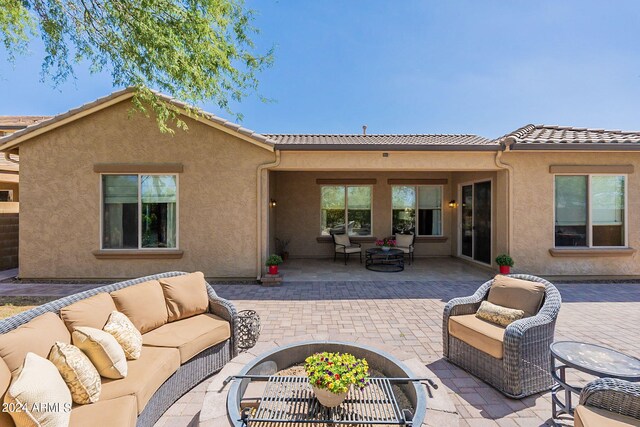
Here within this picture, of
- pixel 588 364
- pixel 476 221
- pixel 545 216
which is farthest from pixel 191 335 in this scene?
pixel 476 221

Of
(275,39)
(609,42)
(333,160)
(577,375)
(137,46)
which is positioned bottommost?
(577,375)

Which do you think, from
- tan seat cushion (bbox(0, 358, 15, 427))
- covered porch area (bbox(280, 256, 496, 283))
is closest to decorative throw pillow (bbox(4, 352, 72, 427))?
tan seat cushion (bbox(0, 358, 15, 427))

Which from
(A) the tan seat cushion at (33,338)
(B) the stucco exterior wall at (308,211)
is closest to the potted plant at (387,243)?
(B) the stucco exterior wall at (308,211)

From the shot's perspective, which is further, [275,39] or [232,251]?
[232,251]

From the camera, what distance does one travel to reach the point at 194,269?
25.0ft

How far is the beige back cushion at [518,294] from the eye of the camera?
138 inches

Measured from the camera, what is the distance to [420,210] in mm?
11773

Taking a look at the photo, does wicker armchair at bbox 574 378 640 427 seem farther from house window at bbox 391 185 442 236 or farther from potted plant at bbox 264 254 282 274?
house window at bbox 391 185 442 236

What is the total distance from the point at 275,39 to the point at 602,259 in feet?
33.6

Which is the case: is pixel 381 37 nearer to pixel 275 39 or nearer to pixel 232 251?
pixel 275 39

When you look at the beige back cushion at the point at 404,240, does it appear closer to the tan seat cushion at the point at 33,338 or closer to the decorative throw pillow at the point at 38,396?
the tan seat cushion at the point at 33,338

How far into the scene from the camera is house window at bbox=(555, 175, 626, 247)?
789 centimetres

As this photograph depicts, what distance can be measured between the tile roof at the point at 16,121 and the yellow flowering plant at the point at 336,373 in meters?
20.1

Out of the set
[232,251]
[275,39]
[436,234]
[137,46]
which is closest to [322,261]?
[232,251]
